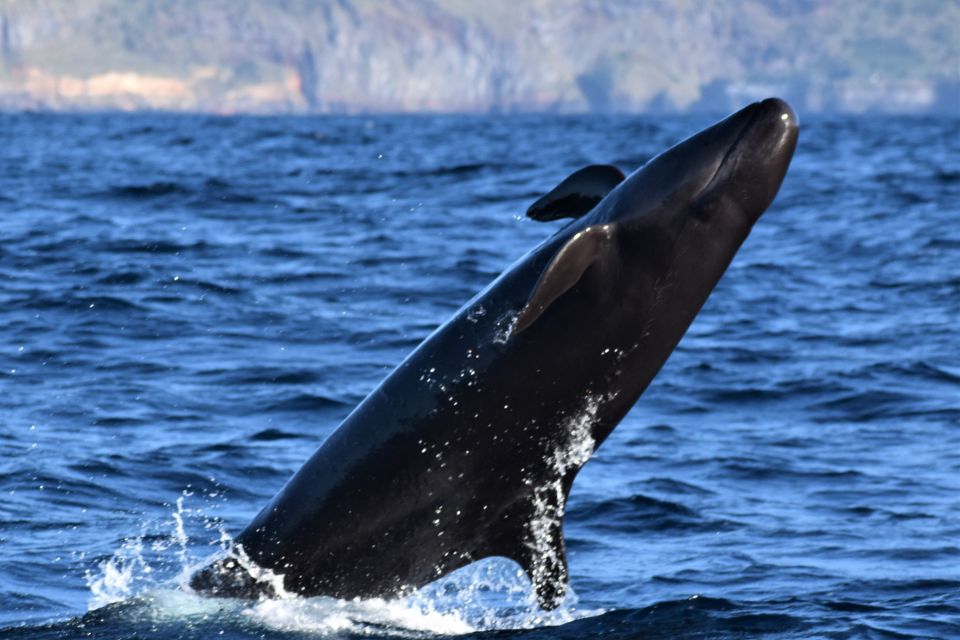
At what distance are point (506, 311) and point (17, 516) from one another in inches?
168

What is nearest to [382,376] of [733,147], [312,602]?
[312,602]

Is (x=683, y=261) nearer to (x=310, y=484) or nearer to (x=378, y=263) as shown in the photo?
(x=310, y=484)

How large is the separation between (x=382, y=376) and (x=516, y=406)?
704cm

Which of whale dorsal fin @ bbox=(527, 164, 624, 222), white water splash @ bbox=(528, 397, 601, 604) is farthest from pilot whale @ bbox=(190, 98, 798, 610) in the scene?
whale dorsal fin @ bbox=(527, 164, 624, 222)

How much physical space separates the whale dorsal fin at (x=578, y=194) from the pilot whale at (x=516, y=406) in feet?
0.79

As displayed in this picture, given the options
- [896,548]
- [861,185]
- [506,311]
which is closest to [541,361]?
[506,311]

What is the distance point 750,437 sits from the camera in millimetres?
13891

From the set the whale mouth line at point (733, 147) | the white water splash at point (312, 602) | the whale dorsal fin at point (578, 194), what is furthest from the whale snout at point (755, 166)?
the white water splash at point (312, 602)

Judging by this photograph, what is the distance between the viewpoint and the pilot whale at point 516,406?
8.32 meters

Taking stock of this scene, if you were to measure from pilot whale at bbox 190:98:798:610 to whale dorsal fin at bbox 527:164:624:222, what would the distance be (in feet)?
0.79

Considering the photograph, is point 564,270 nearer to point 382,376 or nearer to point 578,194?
point 578,194

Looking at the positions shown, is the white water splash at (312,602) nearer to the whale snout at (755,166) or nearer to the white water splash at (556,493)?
the white water splash at (556,493)

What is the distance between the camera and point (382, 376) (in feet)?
50.1

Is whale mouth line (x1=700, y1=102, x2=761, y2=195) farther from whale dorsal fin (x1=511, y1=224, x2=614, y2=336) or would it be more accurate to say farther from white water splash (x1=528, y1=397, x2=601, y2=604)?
white water splash (x1=528, y1=397, x2=601, y2=604)
